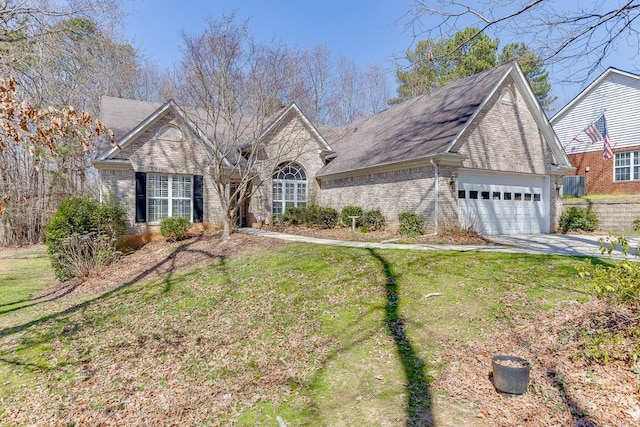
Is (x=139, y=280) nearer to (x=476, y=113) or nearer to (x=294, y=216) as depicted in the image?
(x=294, y=216)

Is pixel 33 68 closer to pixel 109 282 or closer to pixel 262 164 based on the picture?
pixel 109 282

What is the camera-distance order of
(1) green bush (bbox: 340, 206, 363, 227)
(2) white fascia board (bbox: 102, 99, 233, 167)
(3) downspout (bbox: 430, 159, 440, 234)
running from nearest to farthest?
(3) downspout (bbox: 430, 159, 440, 234)
(2) white fascia board (bbox: 102, 99, 233, 167)
(1) green bush (bbox: 340, 206, 363, 227)

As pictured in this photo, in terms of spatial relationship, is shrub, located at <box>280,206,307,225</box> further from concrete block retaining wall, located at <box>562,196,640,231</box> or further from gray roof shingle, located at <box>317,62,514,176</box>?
concrete block retaining wall, located at <box>562,196,640,231</box>

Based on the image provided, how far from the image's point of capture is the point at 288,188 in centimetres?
1802

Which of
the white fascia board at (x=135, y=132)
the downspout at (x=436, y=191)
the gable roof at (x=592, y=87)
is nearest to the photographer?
the downspout at (x=436, y=191)

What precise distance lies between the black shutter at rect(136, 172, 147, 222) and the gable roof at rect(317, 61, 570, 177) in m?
8.01

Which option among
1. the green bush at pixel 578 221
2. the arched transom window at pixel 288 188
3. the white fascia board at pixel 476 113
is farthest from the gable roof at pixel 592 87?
the arched transom window at pixel 288 188

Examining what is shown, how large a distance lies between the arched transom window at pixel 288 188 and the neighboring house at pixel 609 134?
1579cm

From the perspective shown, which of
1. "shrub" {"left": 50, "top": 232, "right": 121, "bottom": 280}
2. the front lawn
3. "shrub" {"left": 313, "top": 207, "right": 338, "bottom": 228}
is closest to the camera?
the front lawn

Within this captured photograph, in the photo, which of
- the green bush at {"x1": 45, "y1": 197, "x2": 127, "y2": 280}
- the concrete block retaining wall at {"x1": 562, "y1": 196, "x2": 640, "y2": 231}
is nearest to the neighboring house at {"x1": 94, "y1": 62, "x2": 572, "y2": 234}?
the green bush at {"x1": 45, "y1": 197, "x2": 127, "y2": 280}

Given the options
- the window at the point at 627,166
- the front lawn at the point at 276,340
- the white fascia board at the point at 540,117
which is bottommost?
the front lawn at the point at 276,340

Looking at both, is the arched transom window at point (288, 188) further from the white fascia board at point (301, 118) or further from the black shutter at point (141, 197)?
the black shutter at point (141, 197)

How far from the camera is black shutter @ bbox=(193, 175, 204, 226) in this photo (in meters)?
15.1

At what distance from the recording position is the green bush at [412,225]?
1256cm
